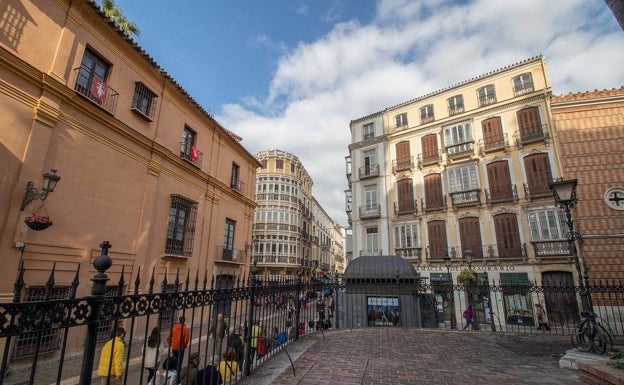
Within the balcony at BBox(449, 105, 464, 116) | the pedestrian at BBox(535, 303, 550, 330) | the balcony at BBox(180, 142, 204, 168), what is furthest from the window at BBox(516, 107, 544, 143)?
the balcony at BBox(180, 142, 204, 168)

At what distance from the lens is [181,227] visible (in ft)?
48.2

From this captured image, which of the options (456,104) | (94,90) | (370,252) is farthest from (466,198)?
(94,90)

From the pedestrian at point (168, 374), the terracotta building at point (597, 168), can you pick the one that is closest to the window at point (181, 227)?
the pedestrian at point (168, 374)

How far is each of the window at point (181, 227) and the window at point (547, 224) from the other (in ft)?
65.2

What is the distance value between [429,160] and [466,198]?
3962mm

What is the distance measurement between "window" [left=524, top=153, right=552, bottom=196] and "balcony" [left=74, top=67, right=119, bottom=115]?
22625 millimetres

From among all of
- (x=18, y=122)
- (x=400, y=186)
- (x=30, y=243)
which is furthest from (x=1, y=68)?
(x=400, y=186)

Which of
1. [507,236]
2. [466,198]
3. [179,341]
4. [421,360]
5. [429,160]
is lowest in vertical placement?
[421,360]

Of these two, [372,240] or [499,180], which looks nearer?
[499,180]

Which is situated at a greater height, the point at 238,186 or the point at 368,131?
the point at 368,131

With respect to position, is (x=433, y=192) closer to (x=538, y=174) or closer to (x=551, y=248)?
(x=538, y=174)

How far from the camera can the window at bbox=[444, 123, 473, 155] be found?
2141 cm

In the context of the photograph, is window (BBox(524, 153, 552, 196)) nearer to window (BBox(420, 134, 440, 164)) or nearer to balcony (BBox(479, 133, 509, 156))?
balcony (BBox(479, 133, 509, 156))

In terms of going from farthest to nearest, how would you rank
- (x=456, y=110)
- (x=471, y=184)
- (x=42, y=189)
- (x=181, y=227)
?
(x=456, y=110) < (x=471, y=184) < (x=181, y=227) < (x=42, y=189)
